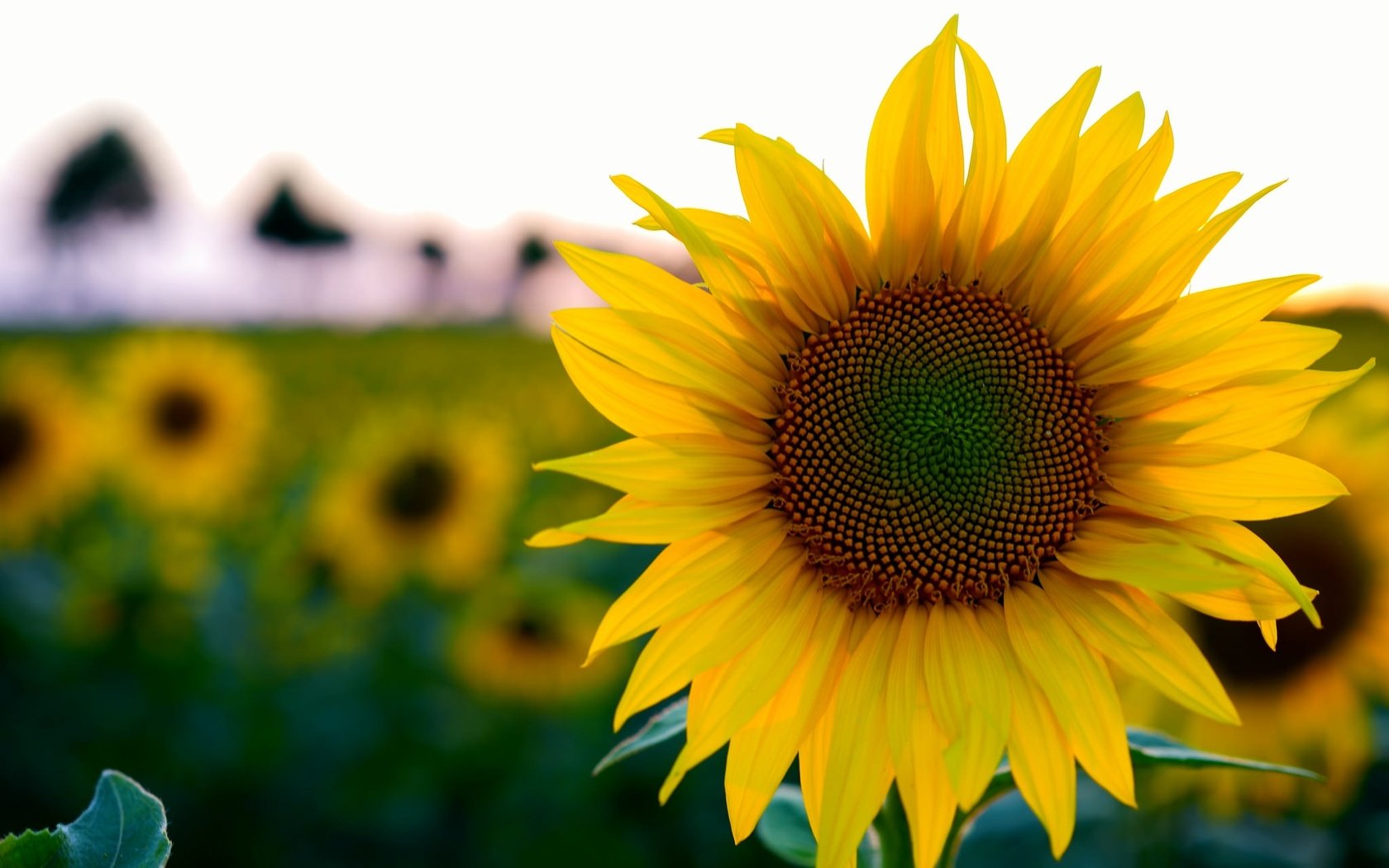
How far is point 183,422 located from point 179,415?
5 centimetres

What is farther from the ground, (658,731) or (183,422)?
(658,731)

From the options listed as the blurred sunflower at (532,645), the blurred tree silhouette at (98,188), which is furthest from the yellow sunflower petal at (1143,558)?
the blurred tree silhouette at (98,188)

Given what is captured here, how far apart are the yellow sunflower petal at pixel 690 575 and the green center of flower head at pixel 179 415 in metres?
6.85

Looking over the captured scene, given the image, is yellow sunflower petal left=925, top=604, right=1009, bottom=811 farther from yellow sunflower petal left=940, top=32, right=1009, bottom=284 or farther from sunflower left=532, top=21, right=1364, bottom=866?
yellow sunflower petal left=940, top=32, right=1009, bottom=284

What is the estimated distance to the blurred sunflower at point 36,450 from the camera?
6.99m

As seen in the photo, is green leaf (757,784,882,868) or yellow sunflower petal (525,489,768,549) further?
green leaf (757,784,882,868)

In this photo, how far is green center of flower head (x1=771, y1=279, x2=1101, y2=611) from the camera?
5.75 ft

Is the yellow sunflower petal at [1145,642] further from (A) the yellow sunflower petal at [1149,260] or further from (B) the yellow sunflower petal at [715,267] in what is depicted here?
(B) the yellow sunflower petal at [715,267]

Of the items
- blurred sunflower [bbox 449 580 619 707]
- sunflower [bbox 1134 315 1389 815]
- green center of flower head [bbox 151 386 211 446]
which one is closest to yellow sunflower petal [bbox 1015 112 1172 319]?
sunflower [bbox 1134 315 1389 815]

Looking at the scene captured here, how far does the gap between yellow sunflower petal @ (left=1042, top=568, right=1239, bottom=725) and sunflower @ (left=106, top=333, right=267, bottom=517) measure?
6856 mm

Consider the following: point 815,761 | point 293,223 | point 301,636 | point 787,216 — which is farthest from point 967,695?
point 293,223

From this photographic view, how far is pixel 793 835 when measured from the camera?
197 cm

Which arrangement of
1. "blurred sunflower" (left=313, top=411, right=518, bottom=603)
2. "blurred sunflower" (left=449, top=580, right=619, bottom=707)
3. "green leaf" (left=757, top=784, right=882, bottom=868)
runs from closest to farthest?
"green leaf" (left=757, top=784, right=882, bottom=868) < "blurred sunflower" (left=449, top=580, right=619, bottom=707) < "blurred sunflower" (left=313, top=411, right=518, bottom=603)

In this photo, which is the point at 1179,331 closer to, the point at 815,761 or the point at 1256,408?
the point at 1256,408
